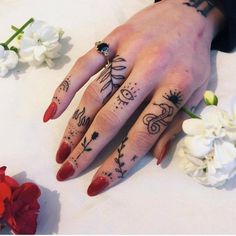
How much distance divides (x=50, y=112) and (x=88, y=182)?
17 centimetres

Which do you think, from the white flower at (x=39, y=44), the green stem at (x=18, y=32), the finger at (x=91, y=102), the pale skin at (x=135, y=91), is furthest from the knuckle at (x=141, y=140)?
the green stem at (x=18, y=32)

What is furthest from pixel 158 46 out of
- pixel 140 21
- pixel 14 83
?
pixel 14 83

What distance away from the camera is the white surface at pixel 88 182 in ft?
2.20

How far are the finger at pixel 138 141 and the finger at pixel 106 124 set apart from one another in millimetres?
27

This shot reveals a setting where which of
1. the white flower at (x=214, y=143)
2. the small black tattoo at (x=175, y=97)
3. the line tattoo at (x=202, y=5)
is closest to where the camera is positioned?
the white flower at (x=214, y=143)

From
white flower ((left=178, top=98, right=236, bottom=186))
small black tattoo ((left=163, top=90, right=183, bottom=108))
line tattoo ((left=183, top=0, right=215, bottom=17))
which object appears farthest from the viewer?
line tattoo ((left=183, top=0, right=215, bottom=17))

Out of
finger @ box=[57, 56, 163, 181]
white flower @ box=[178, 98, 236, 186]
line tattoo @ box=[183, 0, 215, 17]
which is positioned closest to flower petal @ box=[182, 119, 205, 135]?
white flower @ box=[178, 98, 236, 186]

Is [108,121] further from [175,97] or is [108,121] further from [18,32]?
[18,32]

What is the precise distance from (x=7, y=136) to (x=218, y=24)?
0.52 meters

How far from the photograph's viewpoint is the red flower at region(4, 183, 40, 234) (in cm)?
66

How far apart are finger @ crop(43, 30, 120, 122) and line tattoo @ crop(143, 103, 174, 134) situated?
0.17 metres

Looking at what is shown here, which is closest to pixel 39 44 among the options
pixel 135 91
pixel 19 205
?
pixel 135 91

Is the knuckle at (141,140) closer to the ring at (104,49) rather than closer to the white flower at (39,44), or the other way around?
the ring at (104,49)

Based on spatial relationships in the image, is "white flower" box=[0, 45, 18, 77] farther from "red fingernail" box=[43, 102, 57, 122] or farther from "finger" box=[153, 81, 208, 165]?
"finger" box=[153, 81, 208, 165]
